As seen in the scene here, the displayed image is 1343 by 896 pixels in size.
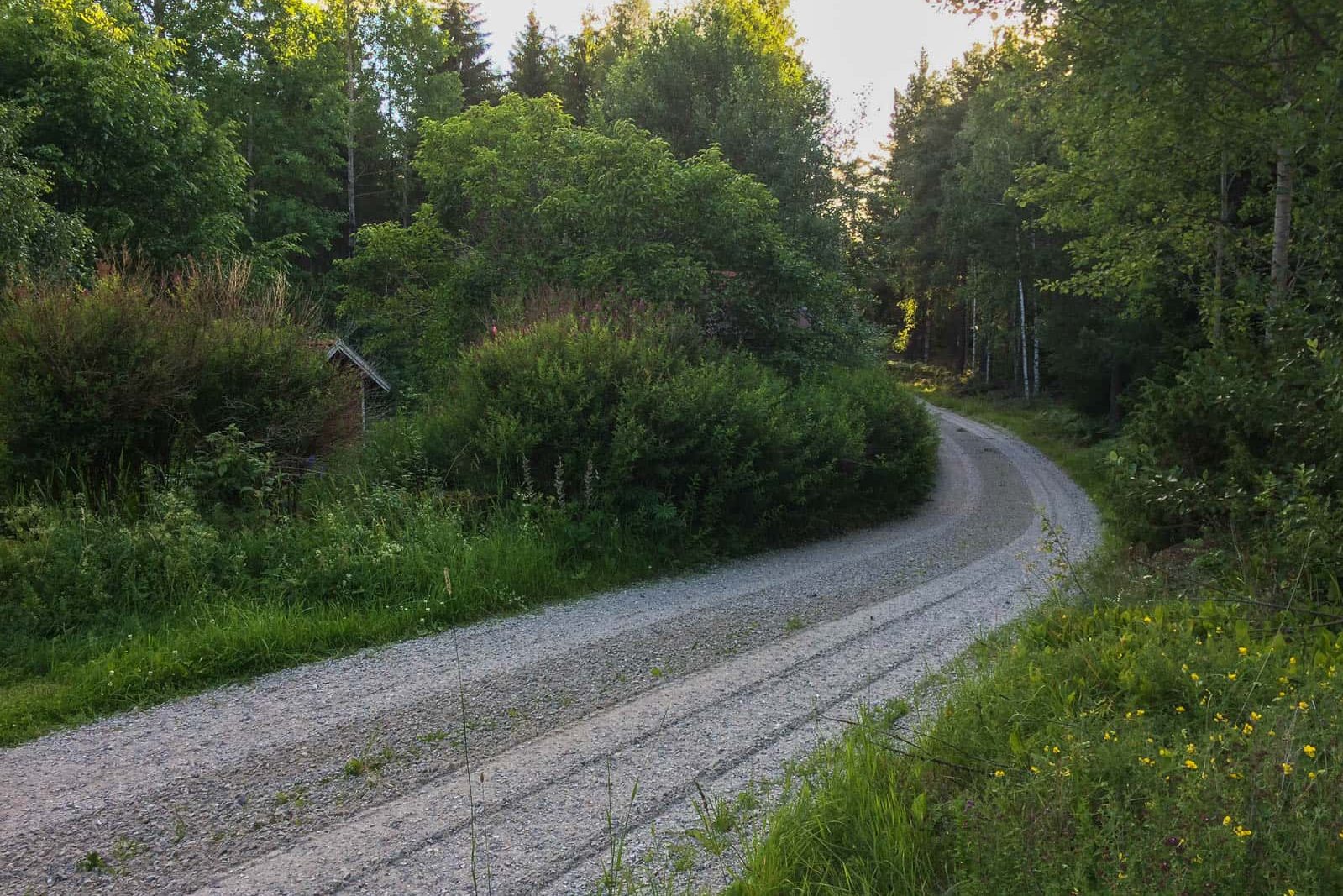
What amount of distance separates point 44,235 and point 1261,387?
1622 cm

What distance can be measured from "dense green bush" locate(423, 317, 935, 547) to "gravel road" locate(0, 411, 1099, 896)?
7.18ft

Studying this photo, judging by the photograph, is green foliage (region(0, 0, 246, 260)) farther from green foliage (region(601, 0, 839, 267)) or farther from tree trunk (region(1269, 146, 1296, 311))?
tree trunk (region(1269, 146, 1296, 311))

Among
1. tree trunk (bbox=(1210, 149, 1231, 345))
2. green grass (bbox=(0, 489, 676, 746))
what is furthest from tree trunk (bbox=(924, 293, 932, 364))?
green grass (bbox=(0, 489, 676, 746))

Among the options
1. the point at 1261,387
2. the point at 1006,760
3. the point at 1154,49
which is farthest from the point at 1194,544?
the point at 1154,49

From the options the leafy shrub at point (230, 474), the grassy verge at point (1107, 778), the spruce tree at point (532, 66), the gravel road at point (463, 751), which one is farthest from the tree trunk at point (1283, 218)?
the spruce tree at point (532, 66)

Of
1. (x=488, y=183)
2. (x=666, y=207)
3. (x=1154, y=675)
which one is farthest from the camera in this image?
(x=488, y=183)

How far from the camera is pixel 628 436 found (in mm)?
9266

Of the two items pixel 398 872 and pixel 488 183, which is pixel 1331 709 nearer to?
pixel 398 872

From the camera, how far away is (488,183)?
61.0 ft

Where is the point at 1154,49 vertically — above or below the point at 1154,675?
above

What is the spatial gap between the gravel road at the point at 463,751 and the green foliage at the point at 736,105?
15146mm

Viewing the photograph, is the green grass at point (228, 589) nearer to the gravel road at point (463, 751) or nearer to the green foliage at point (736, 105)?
the gravel road at point (463, 751)

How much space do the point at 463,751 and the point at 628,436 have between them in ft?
17.3

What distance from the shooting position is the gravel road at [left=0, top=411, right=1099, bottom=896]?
336 centimetres
